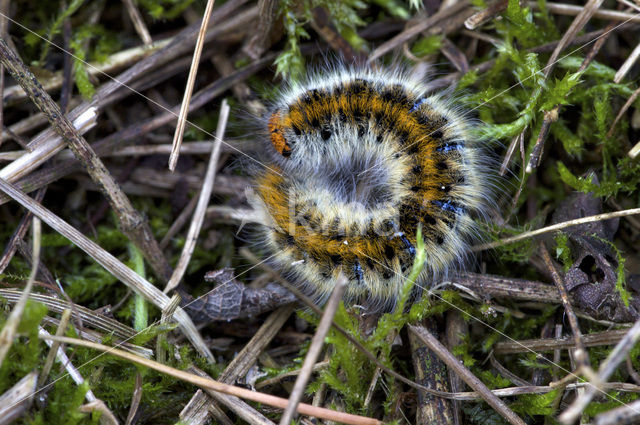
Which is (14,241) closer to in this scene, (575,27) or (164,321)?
(164,321)

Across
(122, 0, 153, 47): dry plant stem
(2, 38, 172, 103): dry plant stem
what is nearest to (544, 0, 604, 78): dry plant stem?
(2, 38, 172, 103): dry plant stem

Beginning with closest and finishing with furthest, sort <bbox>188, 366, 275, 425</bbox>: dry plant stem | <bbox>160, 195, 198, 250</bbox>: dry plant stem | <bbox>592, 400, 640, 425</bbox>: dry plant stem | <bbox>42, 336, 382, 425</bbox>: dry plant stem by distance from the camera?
<bbox>592, 400, 640, 425</bbox>: dry plant stem → <bbox>42, 336, 382, 425</bbox>: dry plant stem → <bbox>188, 366, 275, 425</bbox>: dry plant stem → <bbox>160, 195, 198, 250</bbox>: dry plant stem

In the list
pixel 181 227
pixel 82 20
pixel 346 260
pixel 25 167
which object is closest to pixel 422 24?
pixel 346 260

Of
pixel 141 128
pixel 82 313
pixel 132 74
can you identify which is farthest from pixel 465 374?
pixel 132 74

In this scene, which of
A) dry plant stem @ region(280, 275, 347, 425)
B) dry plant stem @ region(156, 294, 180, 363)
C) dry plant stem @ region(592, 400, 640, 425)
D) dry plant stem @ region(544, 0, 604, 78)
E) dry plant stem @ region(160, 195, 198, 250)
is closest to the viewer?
dry plant stem @ region(592, 400, 640, 425)

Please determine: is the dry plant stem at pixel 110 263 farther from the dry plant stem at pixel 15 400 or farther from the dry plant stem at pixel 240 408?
the dry plant stem at pixel 15 400

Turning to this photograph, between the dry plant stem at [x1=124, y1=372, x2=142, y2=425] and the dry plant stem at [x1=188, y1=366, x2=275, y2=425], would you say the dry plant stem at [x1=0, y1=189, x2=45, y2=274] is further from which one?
the dry plant stem at [x1=188, y1=366, x2=275, y2=425]

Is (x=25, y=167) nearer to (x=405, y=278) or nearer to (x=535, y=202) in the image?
(x=405, y=278)

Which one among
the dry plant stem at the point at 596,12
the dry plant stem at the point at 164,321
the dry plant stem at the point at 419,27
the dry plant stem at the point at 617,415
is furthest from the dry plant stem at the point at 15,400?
the dry plant stem at the point at 596,12
